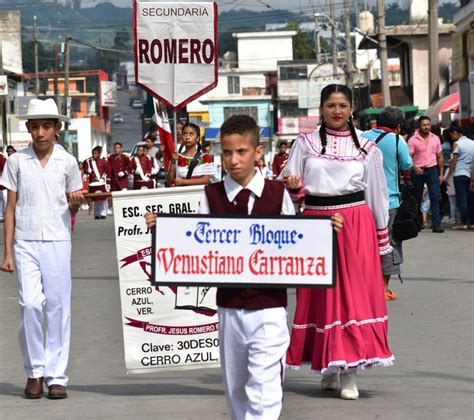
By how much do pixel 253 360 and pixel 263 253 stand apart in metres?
0.51

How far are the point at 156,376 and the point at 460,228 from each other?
1553 centimetres

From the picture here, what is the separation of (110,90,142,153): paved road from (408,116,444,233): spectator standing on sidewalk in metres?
123

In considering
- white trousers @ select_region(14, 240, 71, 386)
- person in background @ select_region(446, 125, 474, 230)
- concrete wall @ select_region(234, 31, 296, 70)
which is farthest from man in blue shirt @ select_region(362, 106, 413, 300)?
concrete wall @ select_region(234, 31, 296, 70)

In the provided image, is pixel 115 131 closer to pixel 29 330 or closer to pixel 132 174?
pixel 132 174

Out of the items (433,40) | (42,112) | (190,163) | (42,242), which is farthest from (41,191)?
(433,40)

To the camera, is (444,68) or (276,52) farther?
(276,52)

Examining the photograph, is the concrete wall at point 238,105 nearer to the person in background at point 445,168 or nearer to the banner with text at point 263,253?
the person in background at point 445,168

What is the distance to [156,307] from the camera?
934cm

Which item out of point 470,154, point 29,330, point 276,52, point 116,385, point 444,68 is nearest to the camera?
point 29,330

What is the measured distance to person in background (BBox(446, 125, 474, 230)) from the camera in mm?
23953

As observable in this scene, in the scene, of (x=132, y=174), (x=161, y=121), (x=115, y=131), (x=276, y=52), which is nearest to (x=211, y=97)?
(x=276, y=52)

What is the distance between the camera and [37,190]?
8.93 metres

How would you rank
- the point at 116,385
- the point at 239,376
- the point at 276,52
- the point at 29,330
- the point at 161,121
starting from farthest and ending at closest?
the point at 276,52 < the point at 161,121 < the point at 116,385 < the point at 29,330 < the point at 239,376

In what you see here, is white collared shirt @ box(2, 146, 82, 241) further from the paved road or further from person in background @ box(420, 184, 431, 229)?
the paved road
